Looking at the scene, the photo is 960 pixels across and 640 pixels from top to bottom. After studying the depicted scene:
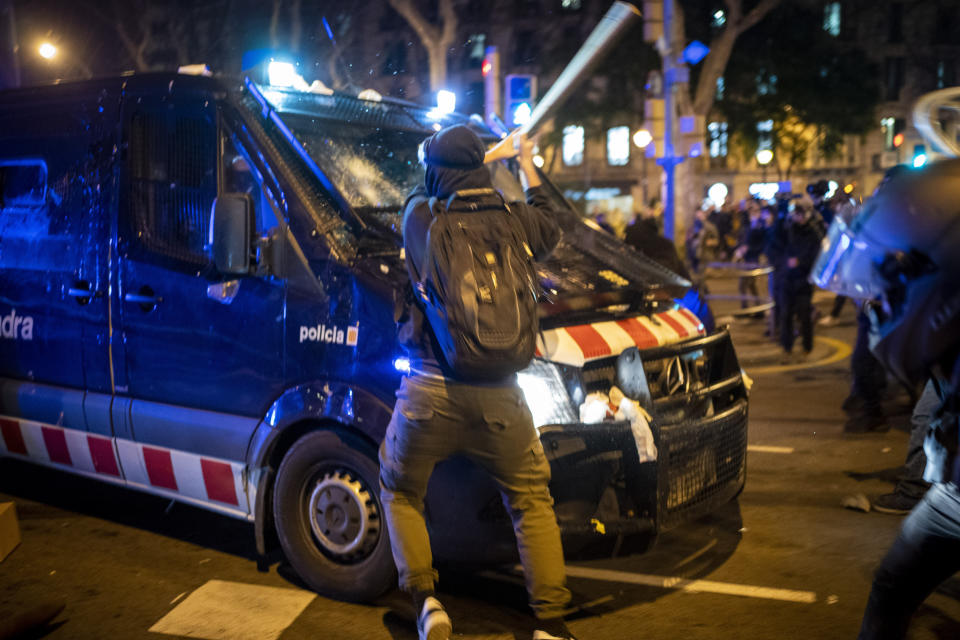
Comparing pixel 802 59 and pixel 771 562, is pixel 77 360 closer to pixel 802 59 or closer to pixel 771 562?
pixel 771 562

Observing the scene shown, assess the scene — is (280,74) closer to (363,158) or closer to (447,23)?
(363,158)

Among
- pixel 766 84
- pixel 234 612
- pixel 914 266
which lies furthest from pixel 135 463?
pixel 766 84

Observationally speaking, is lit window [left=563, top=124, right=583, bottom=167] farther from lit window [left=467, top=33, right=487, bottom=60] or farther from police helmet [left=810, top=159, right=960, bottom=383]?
police helmet [left=810, top=159, right=960, bottom=383]

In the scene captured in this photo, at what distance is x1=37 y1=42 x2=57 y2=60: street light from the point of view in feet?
87.9

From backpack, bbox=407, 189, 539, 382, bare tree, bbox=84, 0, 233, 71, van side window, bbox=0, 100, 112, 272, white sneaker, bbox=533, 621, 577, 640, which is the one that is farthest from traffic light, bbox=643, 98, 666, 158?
bare tree, bbox=84, 0, 233, 71

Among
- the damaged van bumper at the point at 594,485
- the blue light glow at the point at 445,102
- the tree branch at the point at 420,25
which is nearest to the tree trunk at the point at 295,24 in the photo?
the tree branch at the point at 420,25

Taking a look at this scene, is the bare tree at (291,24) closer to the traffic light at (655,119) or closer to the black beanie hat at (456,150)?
the traffic light at (655,119)

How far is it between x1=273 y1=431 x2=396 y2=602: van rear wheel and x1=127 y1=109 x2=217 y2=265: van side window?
3.67 ft

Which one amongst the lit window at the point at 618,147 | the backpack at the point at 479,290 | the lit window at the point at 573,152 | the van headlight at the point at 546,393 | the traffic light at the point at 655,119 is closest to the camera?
the backpack at the point at 479,290

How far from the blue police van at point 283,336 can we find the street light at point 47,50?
2524cm

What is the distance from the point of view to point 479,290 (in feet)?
10.0

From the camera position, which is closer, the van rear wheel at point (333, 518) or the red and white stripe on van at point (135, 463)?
the van rear wheel at point (333, 518)

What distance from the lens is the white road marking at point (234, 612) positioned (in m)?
3.74

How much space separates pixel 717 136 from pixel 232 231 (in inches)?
1753
